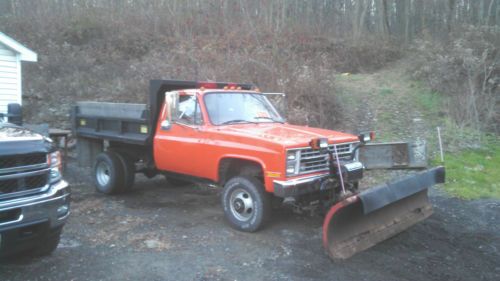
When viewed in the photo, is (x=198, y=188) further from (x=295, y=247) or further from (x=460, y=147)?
(x=460, y=147)

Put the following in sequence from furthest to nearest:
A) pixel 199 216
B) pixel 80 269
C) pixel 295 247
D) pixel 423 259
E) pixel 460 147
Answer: pixel 460 147
pixel 199 216
pixel 295 247
pixel 423 259
pixel 80 269

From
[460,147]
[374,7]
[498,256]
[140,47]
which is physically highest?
[374,7]

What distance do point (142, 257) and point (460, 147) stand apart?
9.01 metres

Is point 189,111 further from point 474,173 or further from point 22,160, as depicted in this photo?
point 474,173

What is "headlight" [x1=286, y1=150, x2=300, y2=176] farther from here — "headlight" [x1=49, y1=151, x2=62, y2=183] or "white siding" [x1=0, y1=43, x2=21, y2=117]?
"white siding" [x1=0, y1=43, x2=21, y2=117]

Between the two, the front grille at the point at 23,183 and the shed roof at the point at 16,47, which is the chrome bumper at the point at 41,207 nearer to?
the front grille at the point at 23,183

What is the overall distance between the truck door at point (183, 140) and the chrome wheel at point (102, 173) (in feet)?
5.11

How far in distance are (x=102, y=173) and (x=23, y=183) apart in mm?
4365

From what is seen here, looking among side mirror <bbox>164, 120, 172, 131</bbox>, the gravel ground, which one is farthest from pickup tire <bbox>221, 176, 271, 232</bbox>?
side mirror <bbox>164, 120, 172, 131</bbox>

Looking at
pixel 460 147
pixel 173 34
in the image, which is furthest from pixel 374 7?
pixel 460 147

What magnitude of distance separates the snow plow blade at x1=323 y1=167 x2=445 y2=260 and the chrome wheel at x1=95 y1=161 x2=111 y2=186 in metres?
4.78

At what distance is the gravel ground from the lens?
4.84 m

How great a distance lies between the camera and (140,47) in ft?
67.3

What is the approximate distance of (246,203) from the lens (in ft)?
20.3
